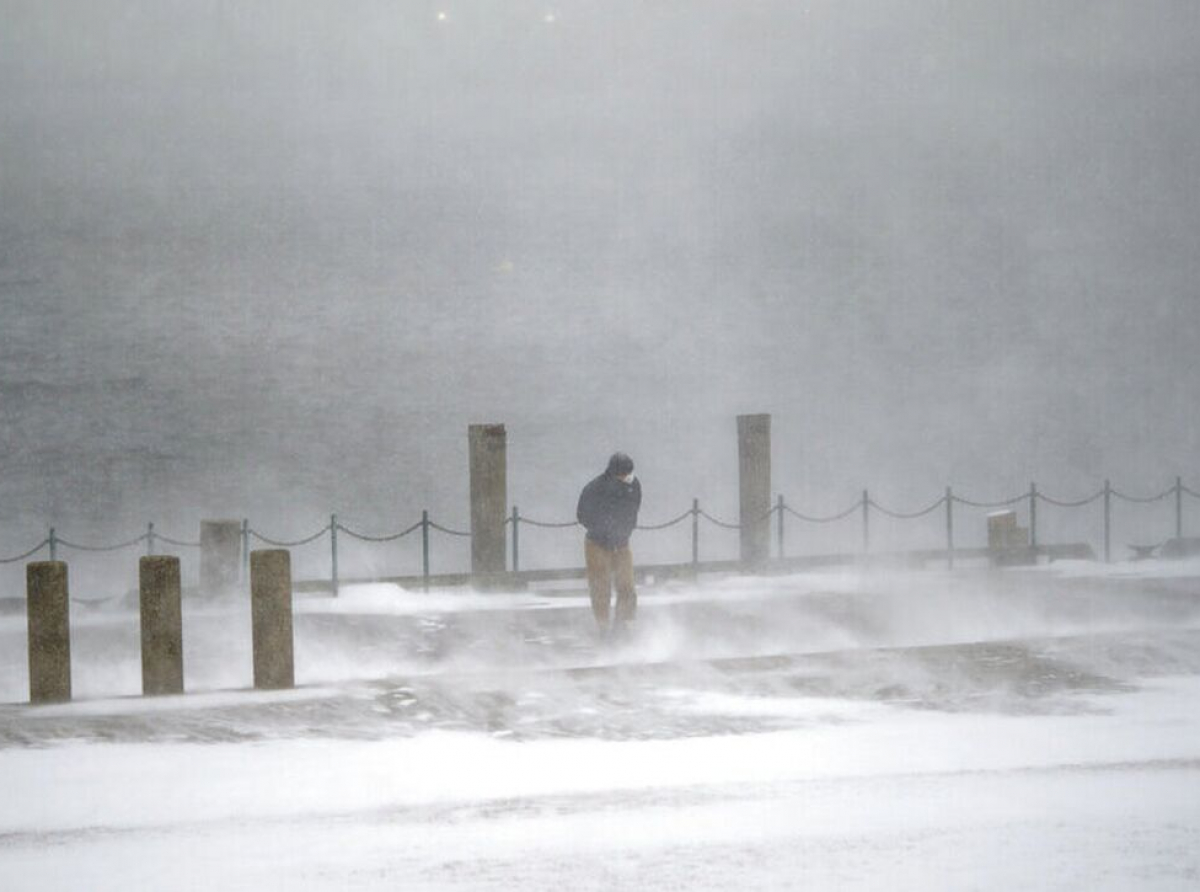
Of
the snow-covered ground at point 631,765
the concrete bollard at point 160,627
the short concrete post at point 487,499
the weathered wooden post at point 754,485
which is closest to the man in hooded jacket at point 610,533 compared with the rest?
the snow-covered ground at point 631,765

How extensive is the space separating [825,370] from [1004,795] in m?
101

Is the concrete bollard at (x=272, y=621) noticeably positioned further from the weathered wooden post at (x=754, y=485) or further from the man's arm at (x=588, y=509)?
the weathered wooden post at (x=754, y=485)

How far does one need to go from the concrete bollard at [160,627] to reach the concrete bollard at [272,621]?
0.51 metres

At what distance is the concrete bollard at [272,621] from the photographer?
10.5 m

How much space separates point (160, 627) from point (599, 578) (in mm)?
4502

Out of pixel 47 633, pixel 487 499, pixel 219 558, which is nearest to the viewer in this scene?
pixel 47 633

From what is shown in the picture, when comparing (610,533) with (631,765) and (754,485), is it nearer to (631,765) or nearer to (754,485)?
(631,765)

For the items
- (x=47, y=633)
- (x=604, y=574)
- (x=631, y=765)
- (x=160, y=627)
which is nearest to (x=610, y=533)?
(x=604, y=574)

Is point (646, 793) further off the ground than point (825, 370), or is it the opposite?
point (825, 370)

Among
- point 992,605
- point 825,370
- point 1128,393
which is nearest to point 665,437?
point 825,370

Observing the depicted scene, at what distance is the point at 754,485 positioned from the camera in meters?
20.7

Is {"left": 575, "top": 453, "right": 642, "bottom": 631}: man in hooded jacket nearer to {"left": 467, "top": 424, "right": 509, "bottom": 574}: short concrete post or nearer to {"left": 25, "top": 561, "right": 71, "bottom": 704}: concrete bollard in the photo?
{"left": 25, "top": 561, "right": 71, "bottom": 704}: concrete bollard

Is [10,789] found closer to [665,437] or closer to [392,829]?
[392,829]

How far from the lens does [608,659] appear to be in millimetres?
12734
